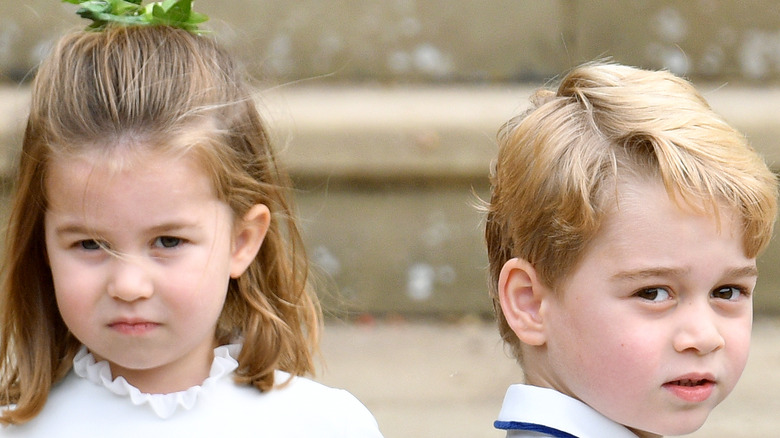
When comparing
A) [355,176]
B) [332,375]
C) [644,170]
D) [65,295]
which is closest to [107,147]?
[65,295]

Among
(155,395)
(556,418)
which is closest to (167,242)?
(155,395)

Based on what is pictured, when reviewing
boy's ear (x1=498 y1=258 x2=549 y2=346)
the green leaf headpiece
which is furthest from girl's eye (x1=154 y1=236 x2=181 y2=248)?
boy's ear (x1=498 y1=258 x2=549 y2=346)

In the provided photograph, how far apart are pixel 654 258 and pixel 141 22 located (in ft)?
3.79

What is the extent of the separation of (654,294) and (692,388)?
182mm

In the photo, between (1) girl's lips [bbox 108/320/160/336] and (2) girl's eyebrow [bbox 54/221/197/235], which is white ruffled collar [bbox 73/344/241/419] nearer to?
(1) girl's lips [bbox 108/320/160/336]

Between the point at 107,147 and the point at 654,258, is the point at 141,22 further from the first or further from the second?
the point at 654,258

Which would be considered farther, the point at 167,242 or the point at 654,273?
the point at 167,242

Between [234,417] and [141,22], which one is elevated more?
[141,22]

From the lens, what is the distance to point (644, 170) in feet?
6.92

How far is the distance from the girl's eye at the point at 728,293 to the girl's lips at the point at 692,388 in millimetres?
154

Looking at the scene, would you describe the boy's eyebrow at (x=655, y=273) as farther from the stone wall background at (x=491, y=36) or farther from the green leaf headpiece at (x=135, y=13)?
the stone wall background at (x=491, y=36)

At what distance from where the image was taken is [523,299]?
224cm

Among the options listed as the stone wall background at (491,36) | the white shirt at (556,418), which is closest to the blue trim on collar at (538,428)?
the white shirt at (556,418)

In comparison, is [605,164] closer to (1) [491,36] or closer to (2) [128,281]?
(2) [128,281]
